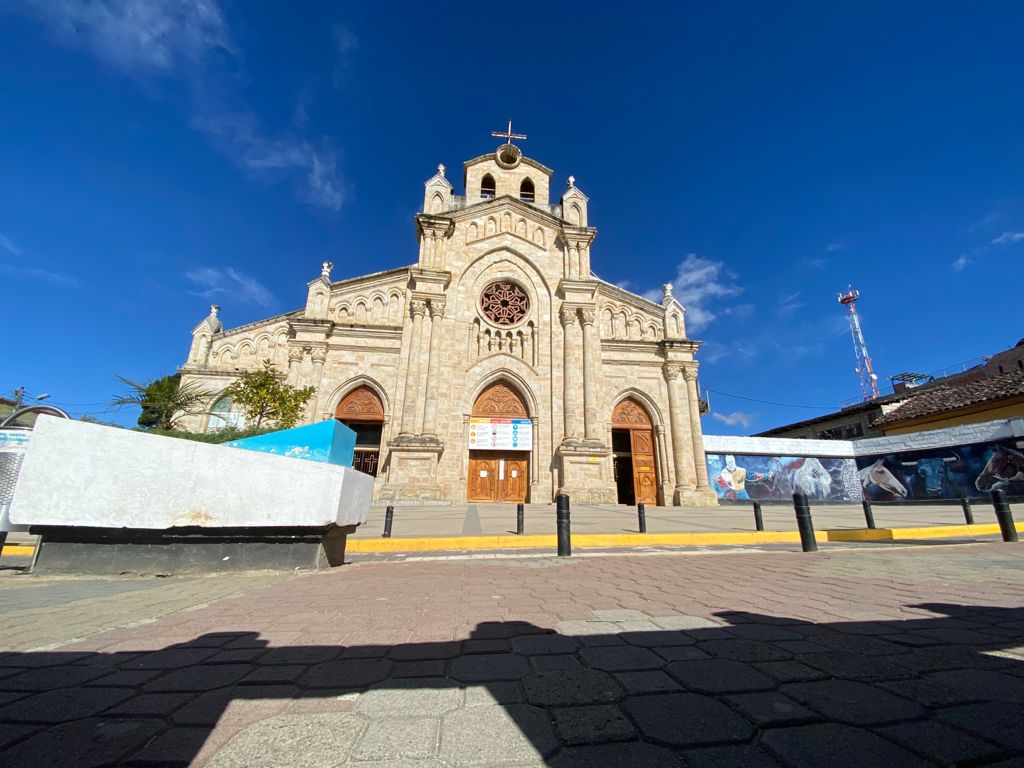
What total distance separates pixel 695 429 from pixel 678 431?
31.6 inches

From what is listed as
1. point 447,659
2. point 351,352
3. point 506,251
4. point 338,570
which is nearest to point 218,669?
point 447,659

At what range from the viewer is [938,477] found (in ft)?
56.5

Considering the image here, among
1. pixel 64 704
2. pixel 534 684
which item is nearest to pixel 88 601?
pixel 64 704

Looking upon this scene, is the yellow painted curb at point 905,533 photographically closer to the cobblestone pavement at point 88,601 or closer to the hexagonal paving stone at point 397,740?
the hexagonal paving stone at point 397,740

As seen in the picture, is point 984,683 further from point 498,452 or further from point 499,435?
point 498,452

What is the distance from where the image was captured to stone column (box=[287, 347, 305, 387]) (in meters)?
16.3

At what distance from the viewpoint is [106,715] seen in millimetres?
1265

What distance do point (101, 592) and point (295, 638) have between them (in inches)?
85.3

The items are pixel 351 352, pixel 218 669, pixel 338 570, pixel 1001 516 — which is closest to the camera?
pixel 218 669

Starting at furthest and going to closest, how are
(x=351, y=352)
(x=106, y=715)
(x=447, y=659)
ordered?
(x=351, y=352), (x=447, y=659), (x=106, y=715)

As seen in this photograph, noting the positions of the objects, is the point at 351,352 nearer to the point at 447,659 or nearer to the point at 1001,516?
the point at 447,659

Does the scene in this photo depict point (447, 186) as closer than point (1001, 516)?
No

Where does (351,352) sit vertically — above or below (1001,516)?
above

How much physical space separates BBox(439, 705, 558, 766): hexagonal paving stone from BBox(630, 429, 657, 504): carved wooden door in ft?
55.8
